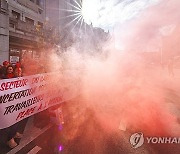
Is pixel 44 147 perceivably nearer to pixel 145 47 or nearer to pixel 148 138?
pixel 148 138

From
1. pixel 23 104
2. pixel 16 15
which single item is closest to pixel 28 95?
pixel 23 104

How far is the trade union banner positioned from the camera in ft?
13.5

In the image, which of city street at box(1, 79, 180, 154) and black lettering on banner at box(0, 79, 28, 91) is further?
black lettering on banner at box(0, 79, 28, 91)

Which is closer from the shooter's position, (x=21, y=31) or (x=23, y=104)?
(x=23, y=104)

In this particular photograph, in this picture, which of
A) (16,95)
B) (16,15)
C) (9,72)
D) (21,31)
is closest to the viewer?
(16,95)

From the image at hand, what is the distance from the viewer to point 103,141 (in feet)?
14.2

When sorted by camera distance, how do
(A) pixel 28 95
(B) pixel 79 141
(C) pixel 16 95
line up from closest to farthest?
(B) pixel 79 141
(C) pixel 16 95
(A) pixel 28 95

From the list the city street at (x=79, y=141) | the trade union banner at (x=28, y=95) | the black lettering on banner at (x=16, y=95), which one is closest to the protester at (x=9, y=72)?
the trade union banner at (x=28, y=95)

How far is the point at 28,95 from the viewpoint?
4.73 m

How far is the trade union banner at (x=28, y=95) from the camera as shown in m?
4.12

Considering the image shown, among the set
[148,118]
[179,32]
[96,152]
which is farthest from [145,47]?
[96,152]

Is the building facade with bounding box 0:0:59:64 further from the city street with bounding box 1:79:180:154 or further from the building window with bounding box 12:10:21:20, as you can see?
the city street with bounding box 1:79:180:154

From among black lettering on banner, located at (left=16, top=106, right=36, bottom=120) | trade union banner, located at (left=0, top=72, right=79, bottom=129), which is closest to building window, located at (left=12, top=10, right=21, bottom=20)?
Answer: trade union banner, located at (left=0, top=72, right=79, bottom=129)

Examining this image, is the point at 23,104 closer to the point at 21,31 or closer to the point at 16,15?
the point at 21,31
